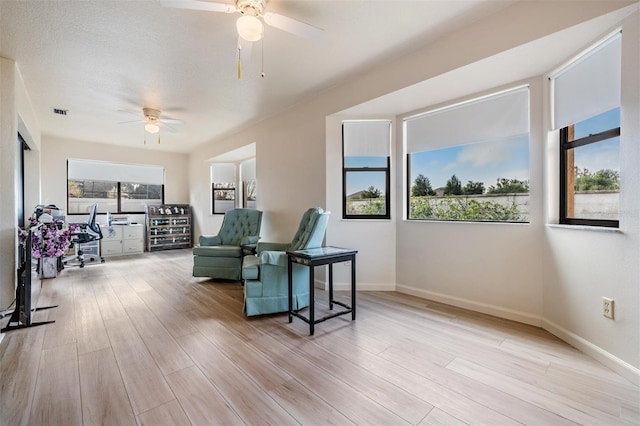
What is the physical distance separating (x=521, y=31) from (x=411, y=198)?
1.94 m

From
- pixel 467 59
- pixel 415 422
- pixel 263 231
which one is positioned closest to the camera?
pixel 415 422

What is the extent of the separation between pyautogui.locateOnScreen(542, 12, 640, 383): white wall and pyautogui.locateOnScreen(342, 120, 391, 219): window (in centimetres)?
189

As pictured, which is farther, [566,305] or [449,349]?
[566,305]

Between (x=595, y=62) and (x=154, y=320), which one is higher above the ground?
(x=595, y=62)

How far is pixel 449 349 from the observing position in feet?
6.90

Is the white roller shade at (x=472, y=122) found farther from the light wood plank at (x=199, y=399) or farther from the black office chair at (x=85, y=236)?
the black office chair at (x=85, y=236)

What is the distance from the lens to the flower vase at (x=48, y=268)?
4.24 m

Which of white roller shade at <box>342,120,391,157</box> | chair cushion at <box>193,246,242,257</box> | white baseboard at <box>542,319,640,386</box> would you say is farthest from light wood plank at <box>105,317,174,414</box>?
white roller shade at <box>342,120,391,157</box>

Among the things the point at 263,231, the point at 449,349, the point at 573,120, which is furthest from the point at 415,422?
the point at 263,231

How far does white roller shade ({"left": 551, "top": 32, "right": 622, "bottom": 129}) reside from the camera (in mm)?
1923

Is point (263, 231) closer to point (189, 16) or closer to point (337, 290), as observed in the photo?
point (337, 290)

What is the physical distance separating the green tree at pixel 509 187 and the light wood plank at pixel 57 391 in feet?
12.2

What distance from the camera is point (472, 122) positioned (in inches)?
116

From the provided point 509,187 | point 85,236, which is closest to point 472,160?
point 509,187
